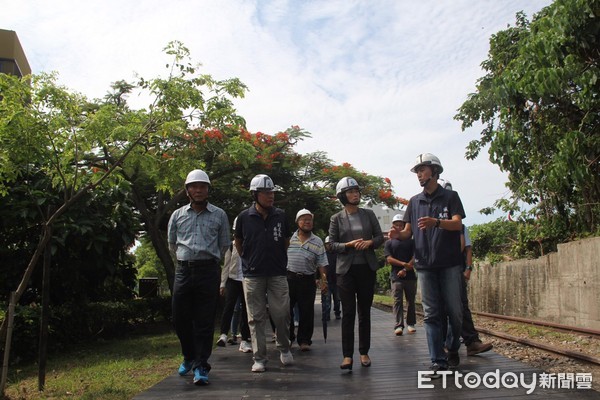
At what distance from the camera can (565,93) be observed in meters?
9.31

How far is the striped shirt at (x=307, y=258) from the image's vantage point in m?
7.52

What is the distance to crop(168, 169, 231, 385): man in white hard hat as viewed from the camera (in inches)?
214

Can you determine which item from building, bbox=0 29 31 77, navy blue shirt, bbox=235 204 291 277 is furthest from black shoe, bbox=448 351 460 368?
building, bbox=0 29 31 77

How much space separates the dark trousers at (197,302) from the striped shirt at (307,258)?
81.9 inches

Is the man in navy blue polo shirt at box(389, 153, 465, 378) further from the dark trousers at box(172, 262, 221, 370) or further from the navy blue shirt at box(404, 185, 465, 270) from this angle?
the dark trousers at box(172, 262, 221, 370)

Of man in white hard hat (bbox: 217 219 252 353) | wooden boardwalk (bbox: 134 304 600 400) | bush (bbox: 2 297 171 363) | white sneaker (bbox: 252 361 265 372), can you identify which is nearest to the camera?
wooden boardwalk (bbox: 134 304 600 400)

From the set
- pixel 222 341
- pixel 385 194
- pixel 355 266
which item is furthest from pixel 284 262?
pixel 385 194

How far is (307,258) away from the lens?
24.7 ft

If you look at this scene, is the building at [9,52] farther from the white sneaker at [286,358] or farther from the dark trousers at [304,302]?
the white sneaker at [286,358]

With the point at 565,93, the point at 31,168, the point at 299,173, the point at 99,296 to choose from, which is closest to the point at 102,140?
the point at 31,168

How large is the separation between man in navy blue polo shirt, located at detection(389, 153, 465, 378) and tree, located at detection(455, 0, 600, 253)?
2.73 m

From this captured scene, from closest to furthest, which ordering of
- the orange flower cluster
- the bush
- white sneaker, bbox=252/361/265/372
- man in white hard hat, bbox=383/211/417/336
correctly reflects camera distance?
white sneaker, bbox=252/361/265/372 → the bush → man in white hard hat, bbox=383/211/417/336 → the orange flower cluster

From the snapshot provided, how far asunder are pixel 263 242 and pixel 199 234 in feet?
2.37

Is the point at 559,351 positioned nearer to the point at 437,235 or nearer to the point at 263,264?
the point at 437,235
